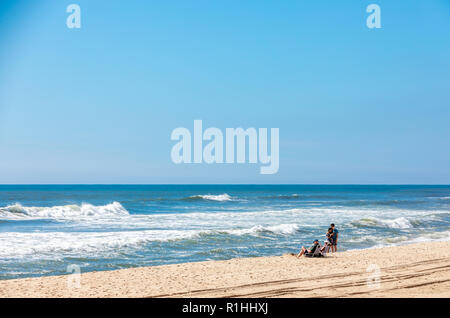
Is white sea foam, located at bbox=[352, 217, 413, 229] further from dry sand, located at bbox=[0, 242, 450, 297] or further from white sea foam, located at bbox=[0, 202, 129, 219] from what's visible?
white sea foam, located at bbox=[0, 202, 129, 219]

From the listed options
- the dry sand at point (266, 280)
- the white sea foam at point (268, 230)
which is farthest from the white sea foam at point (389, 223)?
the dry sand at point (266, 280)

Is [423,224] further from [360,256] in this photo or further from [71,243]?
[71,243]

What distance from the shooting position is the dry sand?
9.72m

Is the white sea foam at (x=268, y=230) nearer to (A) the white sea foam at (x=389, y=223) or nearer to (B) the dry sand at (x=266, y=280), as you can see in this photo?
(A) the white sea foam at (x=389, y=223)

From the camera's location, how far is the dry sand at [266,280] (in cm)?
972

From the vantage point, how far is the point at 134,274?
39.9 feet

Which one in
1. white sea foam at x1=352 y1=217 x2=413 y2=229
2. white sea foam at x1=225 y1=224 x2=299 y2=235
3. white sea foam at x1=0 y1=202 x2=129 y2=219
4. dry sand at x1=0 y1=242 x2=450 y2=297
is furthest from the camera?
white sea foam at x1=0 y1=202 x2=129 y2=219

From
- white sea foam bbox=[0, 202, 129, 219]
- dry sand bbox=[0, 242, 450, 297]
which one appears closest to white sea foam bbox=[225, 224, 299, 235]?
dry sand bbox=[0, 242, 450, 297]

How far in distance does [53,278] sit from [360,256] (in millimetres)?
10331

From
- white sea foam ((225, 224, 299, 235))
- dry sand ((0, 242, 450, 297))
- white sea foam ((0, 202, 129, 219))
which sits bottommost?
white sea foam ((0, 202, 129, 219))

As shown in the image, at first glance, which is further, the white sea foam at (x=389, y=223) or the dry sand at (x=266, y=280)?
the white sea foam at (x=389, y=223)

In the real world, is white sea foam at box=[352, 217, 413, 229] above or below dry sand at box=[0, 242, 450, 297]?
below
